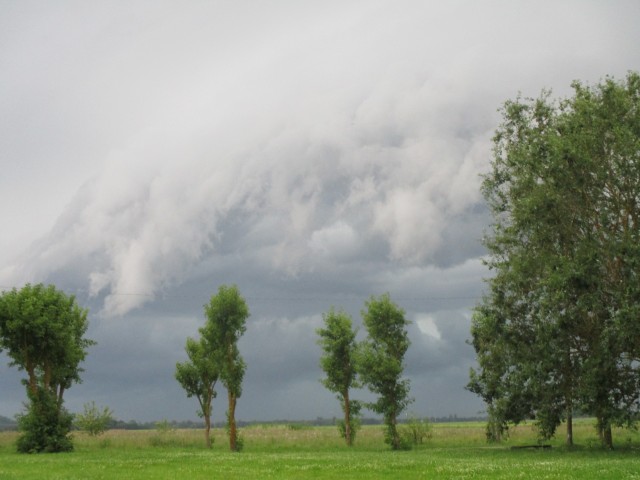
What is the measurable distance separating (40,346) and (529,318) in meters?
49.0

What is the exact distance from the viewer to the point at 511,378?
55.2 m

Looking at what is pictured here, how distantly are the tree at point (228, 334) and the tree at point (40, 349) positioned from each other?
15233 mm

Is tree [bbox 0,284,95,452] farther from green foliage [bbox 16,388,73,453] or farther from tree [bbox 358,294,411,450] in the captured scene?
Answer: tree [bbox 358,294,411,450]

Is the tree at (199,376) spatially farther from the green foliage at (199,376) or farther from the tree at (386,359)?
the tree at (386,359)

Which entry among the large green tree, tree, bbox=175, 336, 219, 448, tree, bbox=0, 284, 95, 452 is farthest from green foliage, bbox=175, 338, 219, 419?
Result: the large green tree

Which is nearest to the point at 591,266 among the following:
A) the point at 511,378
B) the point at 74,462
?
the point at 511,378

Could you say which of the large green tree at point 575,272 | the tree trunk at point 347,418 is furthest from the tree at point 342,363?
the large green tree at point 575,272

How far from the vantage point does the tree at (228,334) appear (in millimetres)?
68688

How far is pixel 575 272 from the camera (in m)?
45.5

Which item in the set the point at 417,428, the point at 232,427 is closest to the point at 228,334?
the point at 232,427

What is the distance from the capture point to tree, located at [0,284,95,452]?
205ft

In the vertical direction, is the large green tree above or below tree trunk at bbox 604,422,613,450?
above

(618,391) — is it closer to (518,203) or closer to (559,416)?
(559,416)

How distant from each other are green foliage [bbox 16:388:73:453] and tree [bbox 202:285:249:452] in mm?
16065
